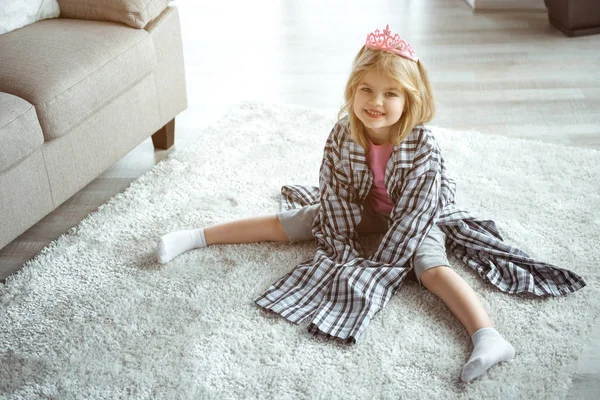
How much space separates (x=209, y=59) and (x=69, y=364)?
2.20 metres

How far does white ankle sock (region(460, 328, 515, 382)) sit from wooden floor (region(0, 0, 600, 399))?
0.26 metres

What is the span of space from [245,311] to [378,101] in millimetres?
→ 617

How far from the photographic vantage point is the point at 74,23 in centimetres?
236

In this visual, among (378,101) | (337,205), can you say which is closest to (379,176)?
(337,205)

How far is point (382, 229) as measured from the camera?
2.04m

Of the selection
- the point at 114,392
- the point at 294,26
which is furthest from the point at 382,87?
the point at 294,26

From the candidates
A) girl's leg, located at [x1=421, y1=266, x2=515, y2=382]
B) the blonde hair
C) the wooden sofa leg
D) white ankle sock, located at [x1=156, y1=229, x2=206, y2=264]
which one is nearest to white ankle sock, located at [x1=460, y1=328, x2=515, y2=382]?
girl's leg, located at [x1=421, y1=266, x2=515, y2=382]

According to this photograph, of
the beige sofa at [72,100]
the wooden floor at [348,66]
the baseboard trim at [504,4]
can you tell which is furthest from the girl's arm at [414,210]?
the baseboard trim at [504,4]

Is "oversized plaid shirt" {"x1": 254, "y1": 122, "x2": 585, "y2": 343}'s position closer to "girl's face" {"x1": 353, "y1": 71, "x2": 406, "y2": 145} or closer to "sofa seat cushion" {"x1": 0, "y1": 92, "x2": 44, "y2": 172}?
"girl's face" {"x1": 353, "y1": 71, "x2": 406, "y2": 145}

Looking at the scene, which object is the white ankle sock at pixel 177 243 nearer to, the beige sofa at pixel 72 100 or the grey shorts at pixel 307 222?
the grey shorts at pixel 307 222

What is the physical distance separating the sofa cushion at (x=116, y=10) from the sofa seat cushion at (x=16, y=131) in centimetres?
55

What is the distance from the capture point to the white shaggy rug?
1.55 metres

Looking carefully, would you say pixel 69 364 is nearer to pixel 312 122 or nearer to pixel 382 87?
pixel 382 87

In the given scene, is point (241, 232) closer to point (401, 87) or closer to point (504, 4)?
point (401, 87)
